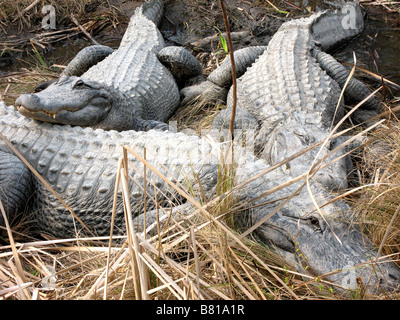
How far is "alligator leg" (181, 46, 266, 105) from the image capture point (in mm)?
4105

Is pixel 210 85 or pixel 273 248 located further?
pixel 210 85

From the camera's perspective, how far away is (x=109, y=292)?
1.59m

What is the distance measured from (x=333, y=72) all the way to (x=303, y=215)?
2.42 m

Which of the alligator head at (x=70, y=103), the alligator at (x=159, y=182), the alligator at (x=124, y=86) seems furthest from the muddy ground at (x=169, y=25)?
the alligator at (x=159, y=182)

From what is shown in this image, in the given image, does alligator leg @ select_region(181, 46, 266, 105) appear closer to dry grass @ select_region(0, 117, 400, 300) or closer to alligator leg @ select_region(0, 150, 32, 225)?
alligator leg @ select_region(0, 150, 32, 225)

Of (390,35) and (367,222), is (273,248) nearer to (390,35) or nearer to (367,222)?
(367,222)

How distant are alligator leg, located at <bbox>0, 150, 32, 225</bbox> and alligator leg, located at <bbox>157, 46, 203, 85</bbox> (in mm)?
2358

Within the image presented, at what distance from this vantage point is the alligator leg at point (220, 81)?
13.5 ft

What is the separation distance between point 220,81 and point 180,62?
58cm

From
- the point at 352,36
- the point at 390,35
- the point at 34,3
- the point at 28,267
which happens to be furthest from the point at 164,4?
the point at 28,267

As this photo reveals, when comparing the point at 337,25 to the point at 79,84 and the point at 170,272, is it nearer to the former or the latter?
the point at 79,84

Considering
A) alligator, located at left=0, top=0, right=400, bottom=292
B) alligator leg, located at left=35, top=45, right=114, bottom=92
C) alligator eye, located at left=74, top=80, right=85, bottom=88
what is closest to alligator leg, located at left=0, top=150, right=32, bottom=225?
alligator, located at left=0, top=0, right=400, bottom=292

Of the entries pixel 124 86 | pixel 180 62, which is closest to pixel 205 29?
pixel 180 62

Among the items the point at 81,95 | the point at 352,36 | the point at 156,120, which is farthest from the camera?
the point at 352,36
